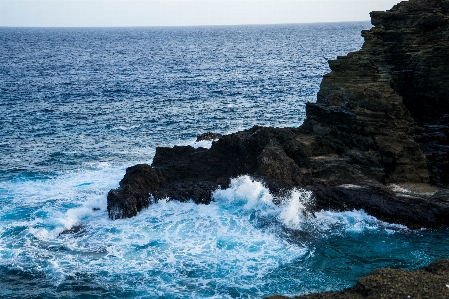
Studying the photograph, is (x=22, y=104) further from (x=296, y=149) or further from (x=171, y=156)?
(x=296, y=149)

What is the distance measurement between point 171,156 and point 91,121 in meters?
22.2

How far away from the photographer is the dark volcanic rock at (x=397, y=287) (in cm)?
1524

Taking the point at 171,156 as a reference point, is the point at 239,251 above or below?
below

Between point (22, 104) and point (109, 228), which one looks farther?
point (22, 104)

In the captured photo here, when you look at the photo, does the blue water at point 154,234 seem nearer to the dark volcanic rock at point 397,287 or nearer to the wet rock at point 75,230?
the wet rock at point 75,230

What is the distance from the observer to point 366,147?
32.6 meters

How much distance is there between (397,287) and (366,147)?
17979mm

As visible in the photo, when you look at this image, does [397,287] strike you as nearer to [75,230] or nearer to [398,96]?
[75,230]

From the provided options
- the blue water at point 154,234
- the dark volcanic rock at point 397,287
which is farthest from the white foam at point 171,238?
the dark volcanic rock at point 397,287

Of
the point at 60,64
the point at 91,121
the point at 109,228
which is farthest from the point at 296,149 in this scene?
the point at 60,64

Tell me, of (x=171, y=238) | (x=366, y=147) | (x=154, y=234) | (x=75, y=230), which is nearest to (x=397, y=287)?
(x=171, y=238)

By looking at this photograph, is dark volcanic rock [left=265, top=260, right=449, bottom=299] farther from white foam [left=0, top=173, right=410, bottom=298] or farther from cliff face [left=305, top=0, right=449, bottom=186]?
cliff face [left=305, top=0, right=449, bottom=186]

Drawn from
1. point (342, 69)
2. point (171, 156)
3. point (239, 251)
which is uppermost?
point (342, 69)

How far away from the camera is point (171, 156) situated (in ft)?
117
